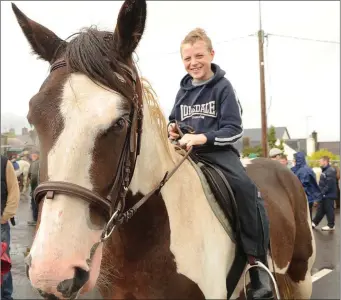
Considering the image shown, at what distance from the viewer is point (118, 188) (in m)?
1.66

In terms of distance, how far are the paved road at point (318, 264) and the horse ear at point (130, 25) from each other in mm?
3226

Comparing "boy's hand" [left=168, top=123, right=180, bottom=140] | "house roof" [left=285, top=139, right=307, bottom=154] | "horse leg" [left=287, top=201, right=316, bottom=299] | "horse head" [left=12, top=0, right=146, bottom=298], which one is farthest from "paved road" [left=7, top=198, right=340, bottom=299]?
"house roof" [left=285, top=139, right=307, bottom=154]

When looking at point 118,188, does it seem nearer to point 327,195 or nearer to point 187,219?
point 187,219

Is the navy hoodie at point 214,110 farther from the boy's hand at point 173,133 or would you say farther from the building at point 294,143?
the building at point 294,143

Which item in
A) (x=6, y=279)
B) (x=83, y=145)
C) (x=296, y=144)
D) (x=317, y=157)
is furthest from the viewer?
(x=296, y=144)

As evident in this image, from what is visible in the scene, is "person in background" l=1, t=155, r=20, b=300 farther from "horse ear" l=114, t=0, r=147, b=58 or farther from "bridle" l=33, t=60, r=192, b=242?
"horse ear" l=114, t=0, r=147, b=58

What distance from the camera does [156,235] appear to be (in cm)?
206

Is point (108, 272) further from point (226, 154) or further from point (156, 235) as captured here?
point (226, 154)

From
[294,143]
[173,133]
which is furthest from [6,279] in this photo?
[294,143]

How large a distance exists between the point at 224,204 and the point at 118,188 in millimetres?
967

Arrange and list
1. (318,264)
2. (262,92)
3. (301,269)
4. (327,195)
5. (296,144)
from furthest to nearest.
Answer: (296,144)
(262,92)
(327,195)
(318,264)
(301,269)

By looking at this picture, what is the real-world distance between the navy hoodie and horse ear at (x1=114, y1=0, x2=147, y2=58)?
2.76ft

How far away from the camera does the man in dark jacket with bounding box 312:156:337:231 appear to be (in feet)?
36.1

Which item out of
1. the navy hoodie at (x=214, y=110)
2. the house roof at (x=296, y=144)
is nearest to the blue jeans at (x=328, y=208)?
the navy hoodie at (x=214, y=110)
